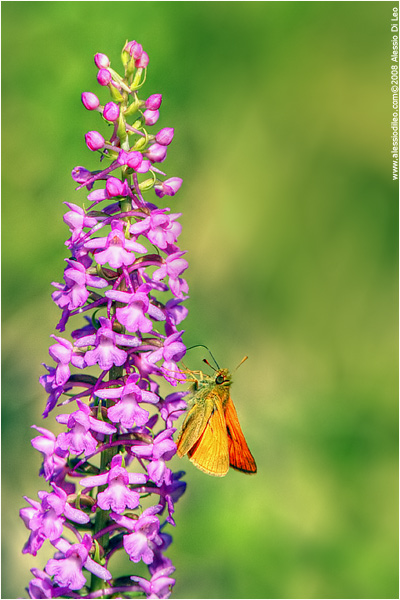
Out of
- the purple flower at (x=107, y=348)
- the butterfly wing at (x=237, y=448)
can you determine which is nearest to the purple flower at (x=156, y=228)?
the purple flower at (x=107, y=348)

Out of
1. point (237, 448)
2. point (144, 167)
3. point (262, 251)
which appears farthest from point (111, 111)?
point (262, 251)

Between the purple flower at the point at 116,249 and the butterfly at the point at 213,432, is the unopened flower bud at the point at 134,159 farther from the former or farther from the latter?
the butterfly at the point at 213,432

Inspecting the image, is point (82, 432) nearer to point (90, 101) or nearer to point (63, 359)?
point (63, 359)

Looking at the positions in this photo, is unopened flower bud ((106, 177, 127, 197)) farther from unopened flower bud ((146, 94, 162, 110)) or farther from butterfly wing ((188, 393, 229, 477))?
butterfly wing ((188, 393, 229, 477))

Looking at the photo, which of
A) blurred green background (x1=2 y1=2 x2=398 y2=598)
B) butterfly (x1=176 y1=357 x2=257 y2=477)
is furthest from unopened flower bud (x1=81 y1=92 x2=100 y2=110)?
blurred green background (x1=2 y1=2 x2=398 y2=598)

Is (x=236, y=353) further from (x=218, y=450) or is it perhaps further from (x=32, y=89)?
(x=218, y=450)
